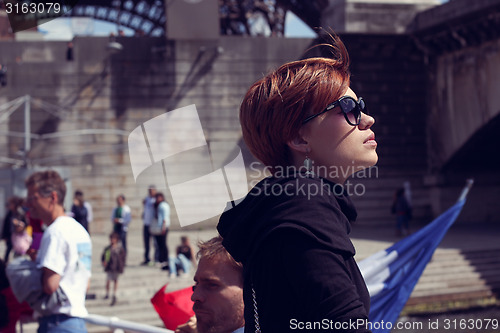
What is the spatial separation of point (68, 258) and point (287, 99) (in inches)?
81.0

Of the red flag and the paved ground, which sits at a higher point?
the red flag

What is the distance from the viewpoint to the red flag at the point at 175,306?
8.86 ft

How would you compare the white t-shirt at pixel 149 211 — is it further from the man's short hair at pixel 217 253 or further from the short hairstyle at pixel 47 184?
the man's short hair at pixel 217 253

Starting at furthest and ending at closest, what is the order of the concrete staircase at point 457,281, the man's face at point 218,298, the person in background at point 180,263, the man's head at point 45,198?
the concrete staircase at point 457,281 → the person in background at point 180,263 → the man's head at point 45,198 → the man's face at point 218,298

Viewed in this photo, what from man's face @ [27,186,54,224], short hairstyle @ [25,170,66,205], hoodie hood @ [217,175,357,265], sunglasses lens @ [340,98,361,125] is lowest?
man's face @ [27,186,54,224]

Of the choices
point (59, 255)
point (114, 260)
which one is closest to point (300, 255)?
point (59, 255)

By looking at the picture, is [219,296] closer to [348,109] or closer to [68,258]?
[348,109]

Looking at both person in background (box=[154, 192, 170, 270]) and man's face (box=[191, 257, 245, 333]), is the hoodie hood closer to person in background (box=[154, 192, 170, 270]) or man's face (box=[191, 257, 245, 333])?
man's face (box=[191, 257, 245, 333])

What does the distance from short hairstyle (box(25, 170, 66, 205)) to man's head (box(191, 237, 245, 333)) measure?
5.28 feet

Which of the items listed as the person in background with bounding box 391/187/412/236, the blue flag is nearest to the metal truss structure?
the person in background with bounding box 391/187/412/236

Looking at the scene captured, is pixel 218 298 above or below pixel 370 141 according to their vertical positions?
below

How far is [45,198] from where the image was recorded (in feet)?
10.3

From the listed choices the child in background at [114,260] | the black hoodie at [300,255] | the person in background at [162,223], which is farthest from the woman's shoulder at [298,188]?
the person in background at [162,223]

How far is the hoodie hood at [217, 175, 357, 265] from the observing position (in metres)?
1.15
